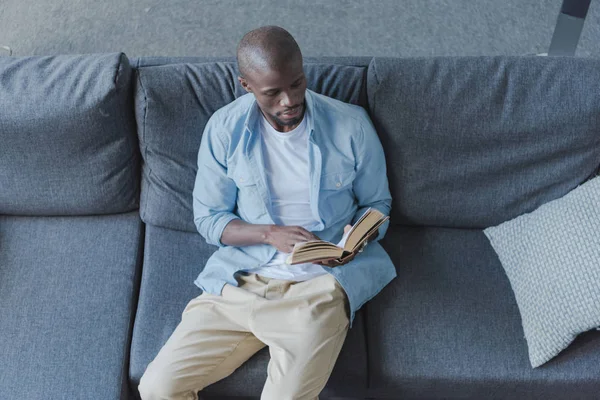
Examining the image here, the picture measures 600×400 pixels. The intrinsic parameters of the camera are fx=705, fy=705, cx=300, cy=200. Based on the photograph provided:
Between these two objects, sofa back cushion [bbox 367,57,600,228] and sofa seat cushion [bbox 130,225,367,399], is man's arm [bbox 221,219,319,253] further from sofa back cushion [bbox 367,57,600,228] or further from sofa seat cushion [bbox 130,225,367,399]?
sofa back cushion [bbox 367,57,600,228]

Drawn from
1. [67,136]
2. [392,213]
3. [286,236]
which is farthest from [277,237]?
[67,136]

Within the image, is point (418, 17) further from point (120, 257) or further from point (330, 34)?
point (120, 257)

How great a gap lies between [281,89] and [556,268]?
3.07ft

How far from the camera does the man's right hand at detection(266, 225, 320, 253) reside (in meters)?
1.92

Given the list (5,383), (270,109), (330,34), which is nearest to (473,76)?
(270,109)

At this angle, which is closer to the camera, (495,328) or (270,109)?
(270,109)

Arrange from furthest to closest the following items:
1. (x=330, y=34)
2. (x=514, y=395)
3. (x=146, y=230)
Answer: (x=330, y=34) < (x=146, y=230) < (x=514, y=395)

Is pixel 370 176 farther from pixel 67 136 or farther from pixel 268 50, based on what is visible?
pixel 67 136

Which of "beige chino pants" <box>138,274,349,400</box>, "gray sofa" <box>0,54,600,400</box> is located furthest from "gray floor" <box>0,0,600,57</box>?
"beige chino pants" <box>138,274,349,400</box>

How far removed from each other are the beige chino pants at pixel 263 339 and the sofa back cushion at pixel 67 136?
0.55 metres

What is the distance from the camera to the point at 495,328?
80.7 inches

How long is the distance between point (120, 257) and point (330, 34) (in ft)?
4.72

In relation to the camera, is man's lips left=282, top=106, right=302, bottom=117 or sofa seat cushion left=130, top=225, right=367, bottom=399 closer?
man's lips left=282, top=106, right=302, bottom=117

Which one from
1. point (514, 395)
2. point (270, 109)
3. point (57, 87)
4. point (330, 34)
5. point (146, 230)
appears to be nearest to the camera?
point (270, 109)
